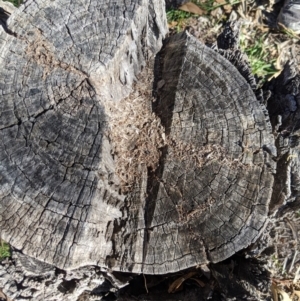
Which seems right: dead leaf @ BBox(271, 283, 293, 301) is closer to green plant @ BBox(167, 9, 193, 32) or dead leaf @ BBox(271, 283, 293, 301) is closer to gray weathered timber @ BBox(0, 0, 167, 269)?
gray weathered timber @ BBox(0, 0, 167, 269)

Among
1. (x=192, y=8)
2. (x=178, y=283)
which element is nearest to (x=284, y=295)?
(x=178, y=283)

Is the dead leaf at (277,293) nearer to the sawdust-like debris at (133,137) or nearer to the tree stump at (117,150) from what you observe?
the tree stump at (117,150)

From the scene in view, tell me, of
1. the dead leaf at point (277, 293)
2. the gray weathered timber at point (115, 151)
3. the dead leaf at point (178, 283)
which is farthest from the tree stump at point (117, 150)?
the dead leaf at point (277, 293)

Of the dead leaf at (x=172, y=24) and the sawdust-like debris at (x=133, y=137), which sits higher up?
the dead leaf at (x=172, y=24)

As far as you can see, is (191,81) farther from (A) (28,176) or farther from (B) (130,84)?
(A) (28,176)

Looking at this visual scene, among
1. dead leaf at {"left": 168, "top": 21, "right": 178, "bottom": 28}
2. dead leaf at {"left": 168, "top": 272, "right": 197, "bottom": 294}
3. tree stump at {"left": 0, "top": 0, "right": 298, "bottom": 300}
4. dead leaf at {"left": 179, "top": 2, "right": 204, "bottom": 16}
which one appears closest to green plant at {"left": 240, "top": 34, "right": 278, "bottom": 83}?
dead leaf at {"left": 179, "top": 2, "right": 204, "bottom": 16}
